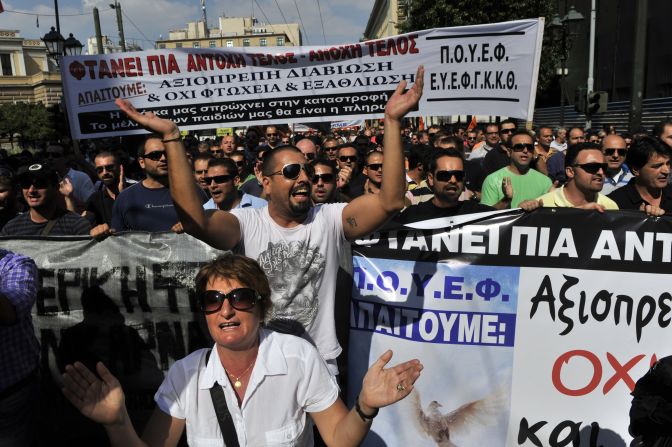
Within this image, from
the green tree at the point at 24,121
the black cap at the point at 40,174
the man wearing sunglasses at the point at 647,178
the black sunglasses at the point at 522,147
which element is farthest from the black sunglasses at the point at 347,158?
the green tree at the point at 24,121

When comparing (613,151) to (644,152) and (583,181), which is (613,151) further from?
(583,181)

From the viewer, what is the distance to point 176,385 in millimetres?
2143

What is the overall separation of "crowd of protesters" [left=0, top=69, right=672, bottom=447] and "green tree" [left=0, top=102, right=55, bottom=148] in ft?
188

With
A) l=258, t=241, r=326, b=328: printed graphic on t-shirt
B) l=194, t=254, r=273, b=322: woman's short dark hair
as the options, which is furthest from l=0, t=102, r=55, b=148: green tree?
l=194, t=254, r=273, b=322: woman's short dark hair

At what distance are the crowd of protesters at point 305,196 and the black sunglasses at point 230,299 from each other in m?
0.42

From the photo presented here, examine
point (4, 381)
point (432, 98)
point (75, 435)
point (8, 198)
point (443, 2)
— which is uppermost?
point (443, 2)

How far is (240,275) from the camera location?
215 centimetres

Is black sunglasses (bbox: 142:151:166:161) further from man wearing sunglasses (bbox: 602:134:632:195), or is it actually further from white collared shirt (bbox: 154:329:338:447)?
man wearing sunglasses (bbox: 602:134:632:195)

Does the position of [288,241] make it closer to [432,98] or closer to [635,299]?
[635,299]

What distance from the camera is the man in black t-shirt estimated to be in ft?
12.3

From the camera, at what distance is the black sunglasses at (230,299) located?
2107mm

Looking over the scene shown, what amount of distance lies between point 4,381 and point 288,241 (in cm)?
140

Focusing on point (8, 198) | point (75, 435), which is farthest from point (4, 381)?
point (8, 198)

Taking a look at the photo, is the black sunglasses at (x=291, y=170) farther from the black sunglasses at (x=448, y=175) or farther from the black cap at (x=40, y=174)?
the black cap at (x=40, y=174)
